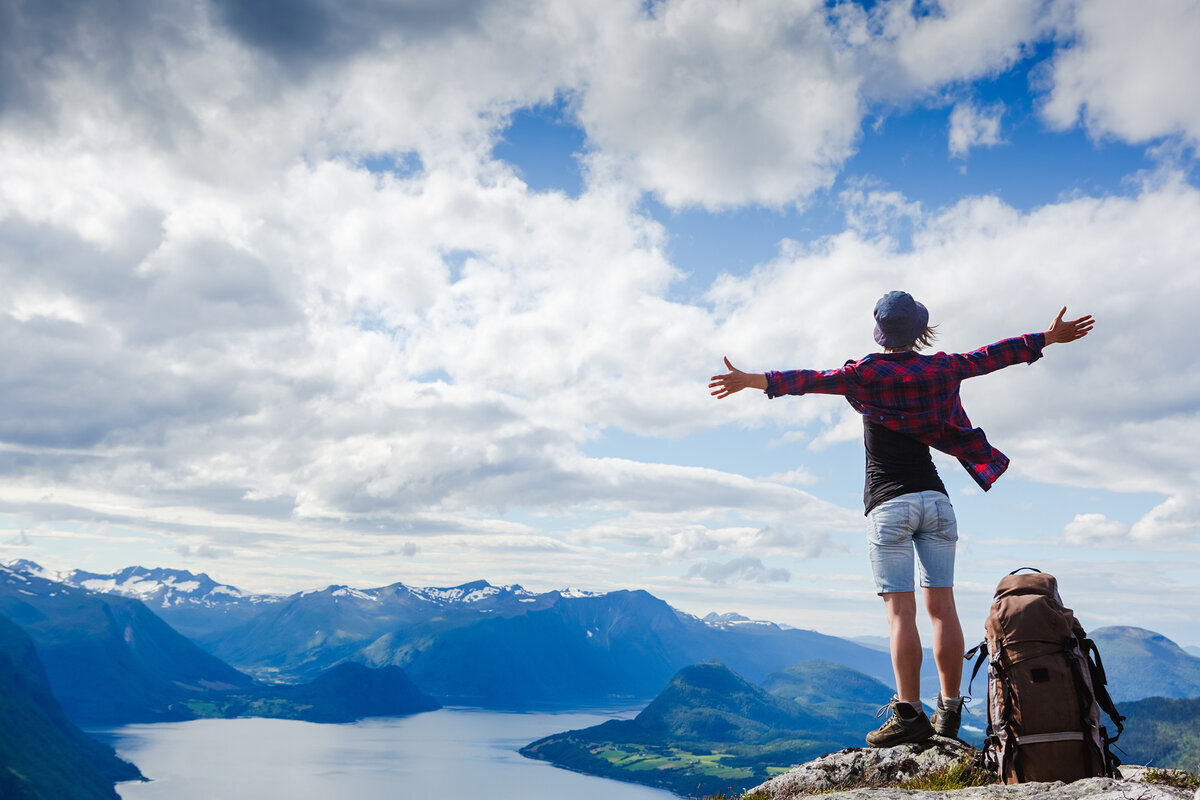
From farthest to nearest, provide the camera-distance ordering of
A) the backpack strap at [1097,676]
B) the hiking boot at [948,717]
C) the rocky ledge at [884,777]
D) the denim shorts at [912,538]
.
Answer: the hiking boot at [948,717], the denim shorts at [912,538], the backpack strap at [1097,676], the rocky ledge at [884,777]

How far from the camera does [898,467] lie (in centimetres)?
651

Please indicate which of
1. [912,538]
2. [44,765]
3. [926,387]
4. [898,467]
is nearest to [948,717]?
[912,538]

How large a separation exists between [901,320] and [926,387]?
68cm

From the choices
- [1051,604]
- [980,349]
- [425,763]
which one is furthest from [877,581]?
[425,763]

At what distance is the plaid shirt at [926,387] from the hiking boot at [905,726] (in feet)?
6.64

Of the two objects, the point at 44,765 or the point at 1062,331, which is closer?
the point at 1062,331

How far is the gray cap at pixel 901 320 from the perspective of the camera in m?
6.69

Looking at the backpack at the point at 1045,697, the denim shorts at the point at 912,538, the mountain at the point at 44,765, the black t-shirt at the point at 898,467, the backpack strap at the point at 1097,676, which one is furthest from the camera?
the mountain at the point at 44,765

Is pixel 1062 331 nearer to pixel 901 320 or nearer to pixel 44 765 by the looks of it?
pixel 901 320

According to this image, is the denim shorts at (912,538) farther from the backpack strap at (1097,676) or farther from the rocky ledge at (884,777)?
the rocky ledge at (884,777)

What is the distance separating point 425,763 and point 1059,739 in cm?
21729

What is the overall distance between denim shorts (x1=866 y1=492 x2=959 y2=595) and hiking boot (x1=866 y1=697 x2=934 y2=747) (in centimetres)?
110

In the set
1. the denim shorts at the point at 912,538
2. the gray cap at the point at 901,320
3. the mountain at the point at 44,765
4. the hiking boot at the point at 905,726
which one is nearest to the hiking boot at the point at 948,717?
the hiking boot at the point at 905,726

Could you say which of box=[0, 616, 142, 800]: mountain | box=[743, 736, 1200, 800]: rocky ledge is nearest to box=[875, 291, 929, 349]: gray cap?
box=[743, 736, 1200, 800]: rocky ledge
